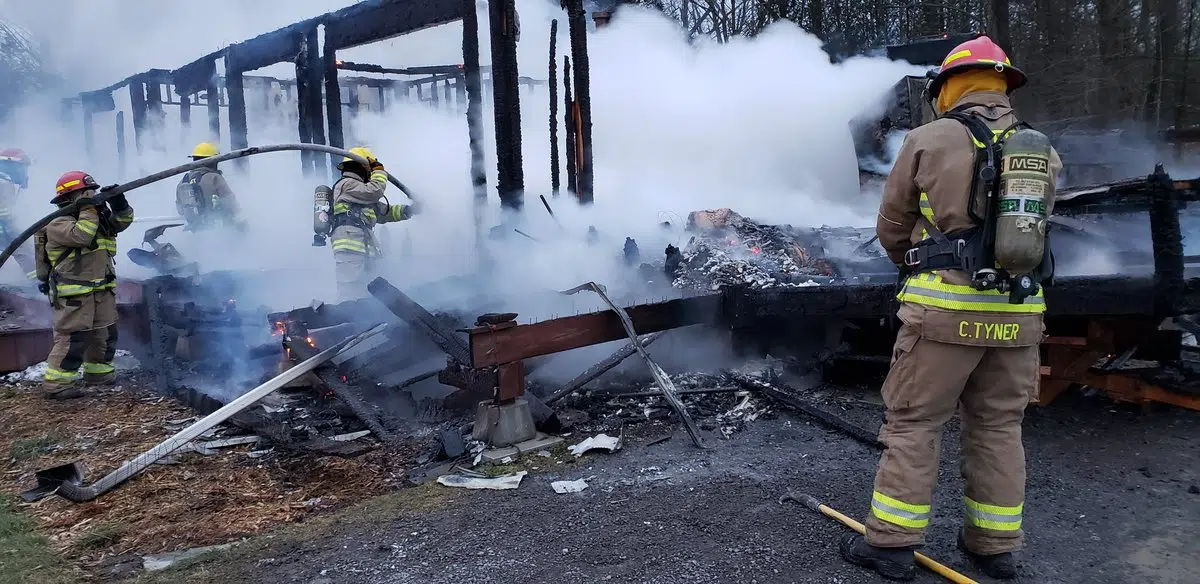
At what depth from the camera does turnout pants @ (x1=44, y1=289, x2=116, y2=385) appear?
613 cm

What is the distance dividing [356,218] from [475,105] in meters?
1.59

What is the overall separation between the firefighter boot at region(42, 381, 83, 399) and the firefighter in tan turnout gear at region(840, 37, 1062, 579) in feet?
20.4

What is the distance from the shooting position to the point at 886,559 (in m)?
2.66

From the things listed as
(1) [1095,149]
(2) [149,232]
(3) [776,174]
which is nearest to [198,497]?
(2) [149,232]

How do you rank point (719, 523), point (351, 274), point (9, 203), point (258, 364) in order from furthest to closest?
point (9, 203) → point (351, 274) → point (258, 364) → point (719, 523)

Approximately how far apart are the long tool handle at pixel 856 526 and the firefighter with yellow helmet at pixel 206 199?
8.09 m

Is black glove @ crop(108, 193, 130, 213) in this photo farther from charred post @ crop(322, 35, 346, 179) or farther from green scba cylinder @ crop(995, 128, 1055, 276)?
green scba cylinder @ crop(995, 128, 1055, 276)

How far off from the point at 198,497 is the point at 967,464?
3601 millimetres

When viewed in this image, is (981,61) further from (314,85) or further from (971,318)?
(314,85)

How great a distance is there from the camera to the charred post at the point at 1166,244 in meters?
3.80

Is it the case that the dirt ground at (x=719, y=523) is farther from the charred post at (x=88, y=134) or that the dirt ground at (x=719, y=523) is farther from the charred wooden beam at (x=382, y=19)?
the charred post at (x=88, y=134)

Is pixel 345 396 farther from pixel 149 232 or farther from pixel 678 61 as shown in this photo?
pixel 678 61

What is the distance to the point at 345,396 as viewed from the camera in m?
4.91

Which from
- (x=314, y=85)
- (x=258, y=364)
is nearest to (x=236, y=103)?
(x=314, y=85)
